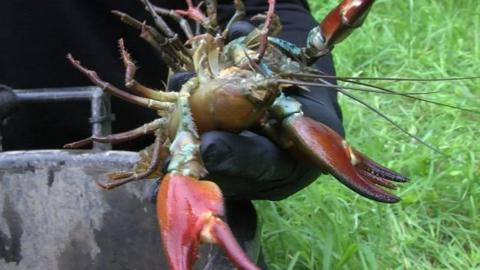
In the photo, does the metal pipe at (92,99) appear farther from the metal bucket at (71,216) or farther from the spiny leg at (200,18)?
the spiny leg at (200,18)

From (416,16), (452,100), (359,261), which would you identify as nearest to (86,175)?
(359,261)

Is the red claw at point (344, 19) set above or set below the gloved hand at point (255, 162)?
above

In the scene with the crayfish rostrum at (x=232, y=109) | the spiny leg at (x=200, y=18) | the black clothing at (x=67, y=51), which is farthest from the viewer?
the black clothing at (x=67, y=51)

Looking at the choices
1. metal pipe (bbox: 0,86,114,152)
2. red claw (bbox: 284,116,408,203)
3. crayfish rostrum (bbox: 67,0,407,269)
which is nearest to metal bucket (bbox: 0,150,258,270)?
metal pipe (bbox: 0,86,114,152)

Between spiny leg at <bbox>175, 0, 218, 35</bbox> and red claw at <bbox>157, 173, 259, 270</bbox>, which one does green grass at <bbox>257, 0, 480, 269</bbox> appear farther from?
red claw at <bbox>157, 173, 259, 270</bbox>

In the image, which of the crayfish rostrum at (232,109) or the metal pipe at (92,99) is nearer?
the crayfish rostrum at (232,109)

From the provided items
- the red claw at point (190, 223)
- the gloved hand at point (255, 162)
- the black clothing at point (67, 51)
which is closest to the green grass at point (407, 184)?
the black clothing at point (67, 51)

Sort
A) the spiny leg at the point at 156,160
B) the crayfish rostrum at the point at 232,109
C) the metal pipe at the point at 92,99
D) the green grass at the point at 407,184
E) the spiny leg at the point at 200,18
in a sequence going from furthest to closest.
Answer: the green grass at the point at 407,184 → the metal pipe at the point at 92,99 → the spiny leg at the point at 200,18 → the spiny leg at the point at 156,160 → the crayfish rostrum at the point at 232,109

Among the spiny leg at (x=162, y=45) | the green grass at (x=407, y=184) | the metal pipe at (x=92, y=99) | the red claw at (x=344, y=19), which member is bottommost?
the green grass at (x=407, y=184)
